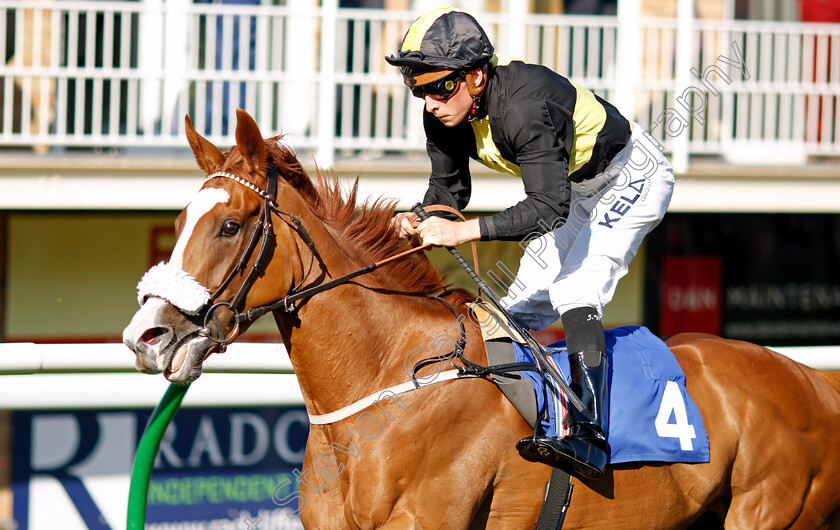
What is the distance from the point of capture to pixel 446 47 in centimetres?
278

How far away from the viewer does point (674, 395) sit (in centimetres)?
306

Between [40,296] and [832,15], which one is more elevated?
[832,15]

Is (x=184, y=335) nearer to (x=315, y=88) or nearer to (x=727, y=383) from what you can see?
(x=727, y=383)

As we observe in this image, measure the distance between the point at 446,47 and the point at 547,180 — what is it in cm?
53

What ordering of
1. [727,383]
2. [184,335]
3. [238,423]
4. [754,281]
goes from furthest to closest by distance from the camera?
[754,281] → [238,423] → [727,383] → [184,335]

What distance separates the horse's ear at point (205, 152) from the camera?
2678mm

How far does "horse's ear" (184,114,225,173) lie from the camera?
2678mm

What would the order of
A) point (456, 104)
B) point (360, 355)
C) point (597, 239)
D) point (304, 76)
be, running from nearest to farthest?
1. point (360, 355)
2. point (456, 104)
3. point (597, 239)
4. point (304, 76)

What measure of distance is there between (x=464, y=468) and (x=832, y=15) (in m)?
7.93

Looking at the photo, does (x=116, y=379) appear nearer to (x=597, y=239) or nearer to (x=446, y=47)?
(x=446, y=47)

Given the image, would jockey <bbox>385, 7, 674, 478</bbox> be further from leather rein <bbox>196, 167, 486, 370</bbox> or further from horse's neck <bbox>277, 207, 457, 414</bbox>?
leather rein <bbox>196, 167, 486, 370</bbox>

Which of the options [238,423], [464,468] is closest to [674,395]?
[464,468]

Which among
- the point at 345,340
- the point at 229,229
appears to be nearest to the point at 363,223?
the point at 345,340

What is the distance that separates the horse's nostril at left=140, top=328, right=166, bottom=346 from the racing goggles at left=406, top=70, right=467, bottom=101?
1.06 m
